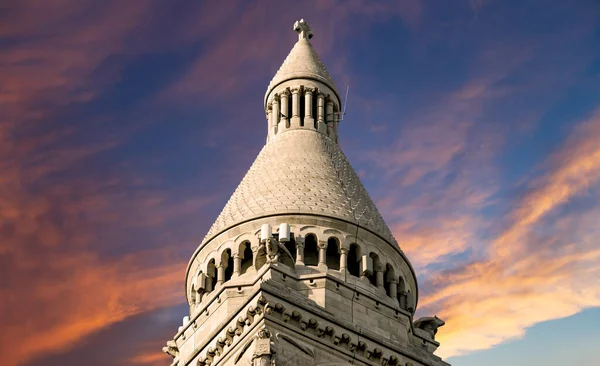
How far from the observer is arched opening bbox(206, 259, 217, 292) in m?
51.8

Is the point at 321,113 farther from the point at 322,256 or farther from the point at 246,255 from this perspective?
the point at 322,256

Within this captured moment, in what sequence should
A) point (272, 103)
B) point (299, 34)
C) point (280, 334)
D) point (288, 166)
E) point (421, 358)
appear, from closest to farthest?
point (280, 334)
point (421, 358)
point (288, 166)
point (272, 103)
point (299, 34)

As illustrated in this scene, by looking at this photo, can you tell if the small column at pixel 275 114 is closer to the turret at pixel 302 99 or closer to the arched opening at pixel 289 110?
the turret at pixel 302 99

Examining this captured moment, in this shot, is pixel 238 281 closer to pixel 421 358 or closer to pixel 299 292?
pixel 299 292

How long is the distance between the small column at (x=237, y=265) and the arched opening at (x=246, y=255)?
21 centimetres

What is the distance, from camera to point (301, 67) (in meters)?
59.7

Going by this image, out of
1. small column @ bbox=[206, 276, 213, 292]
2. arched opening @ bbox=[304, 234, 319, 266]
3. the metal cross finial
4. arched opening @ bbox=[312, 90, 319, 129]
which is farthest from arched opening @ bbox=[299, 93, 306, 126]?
small column @ bbox=[206, 276, 213, 292]

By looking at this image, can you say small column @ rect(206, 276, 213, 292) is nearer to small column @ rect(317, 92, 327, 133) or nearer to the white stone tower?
the white stone tower

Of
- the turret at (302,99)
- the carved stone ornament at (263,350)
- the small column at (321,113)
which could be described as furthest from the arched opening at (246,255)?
the small column at (321,113)

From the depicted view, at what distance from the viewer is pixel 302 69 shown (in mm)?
59531

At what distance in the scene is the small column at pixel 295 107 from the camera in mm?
57781

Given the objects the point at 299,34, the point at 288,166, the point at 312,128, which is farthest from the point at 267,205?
the point at 299,34

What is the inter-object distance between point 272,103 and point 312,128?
105 inches

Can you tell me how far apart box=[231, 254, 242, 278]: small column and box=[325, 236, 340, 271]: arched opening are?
9.36 feet
